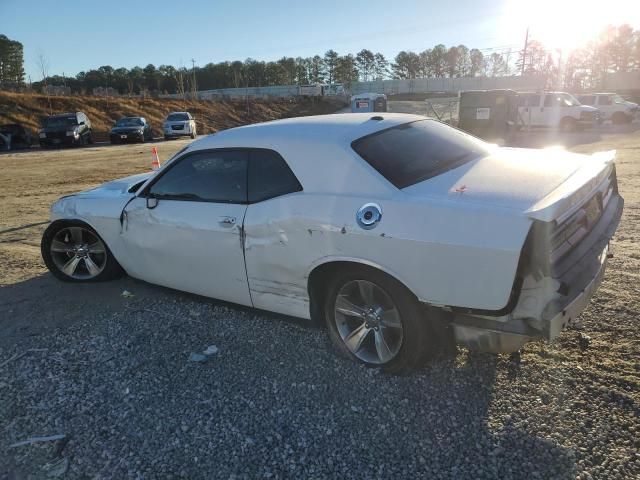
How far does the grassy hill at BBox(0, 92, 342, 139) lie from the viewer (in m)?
33.9

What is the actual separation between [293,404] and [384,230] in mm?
1168

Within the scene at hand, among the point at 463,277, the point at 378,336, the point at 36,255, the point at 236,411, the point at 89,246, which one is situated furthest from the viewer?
the point at 36,255

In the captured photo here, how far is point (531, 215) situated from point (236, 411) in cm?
197

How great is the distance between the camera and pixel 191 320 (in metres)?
4.09

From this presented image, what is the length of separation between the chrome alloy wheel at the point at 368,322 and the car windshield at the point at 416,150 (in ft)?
2.31

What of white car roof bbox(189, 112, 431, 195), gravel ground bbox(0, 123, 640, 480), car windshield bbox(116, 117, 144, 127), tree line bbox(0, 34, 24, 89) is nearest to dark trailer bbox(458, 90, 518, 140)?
gravel ground bbox(0, 123, 640, 480)

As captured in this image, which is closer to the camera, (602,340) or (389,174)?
(389,174)

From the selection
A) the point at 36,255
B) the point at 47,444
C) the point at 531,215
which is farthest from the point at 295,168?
the point at 36,255

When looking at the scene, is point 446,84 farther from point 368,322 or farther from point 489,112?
point 368,322

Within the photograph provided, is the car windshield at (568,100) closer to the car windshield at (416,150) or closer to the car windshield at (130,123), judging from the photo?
the car windshield at (130,123)

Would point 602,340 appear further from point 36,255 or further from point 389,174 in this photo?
point 36,255

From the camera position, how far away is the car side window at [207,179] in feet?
12.1

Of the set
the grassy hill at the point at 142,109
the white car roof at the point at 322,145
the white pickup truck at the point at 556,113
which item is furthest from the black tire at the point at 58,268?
the grassy hill at the point at 142,109

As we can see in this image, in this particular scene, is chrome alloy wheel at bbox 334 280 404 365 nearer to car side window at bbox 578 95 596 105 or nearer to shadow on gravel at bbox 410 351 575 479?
shadow on gravel at bbox 410 351 575 479
